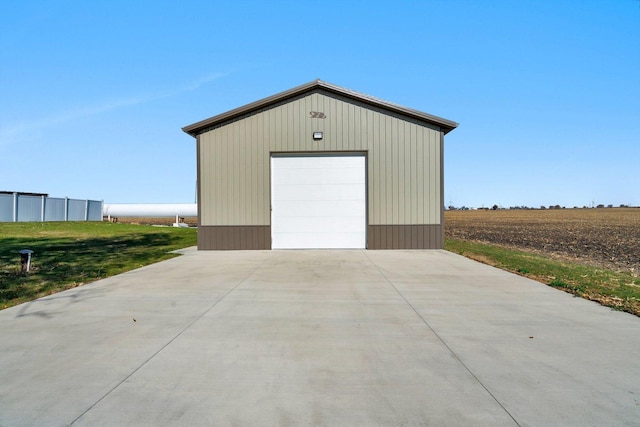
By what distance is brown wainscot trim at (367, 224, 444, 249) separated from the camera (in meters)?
13.6

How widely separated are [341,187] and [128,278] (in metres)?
7.82

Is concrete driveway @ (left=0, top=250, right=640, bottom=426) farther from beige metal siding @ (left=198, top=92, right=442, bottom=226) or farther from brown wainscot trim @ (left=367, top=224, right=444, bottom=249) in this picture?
beige metal siding @ (left=198, top=92, right=442, bottom=226)

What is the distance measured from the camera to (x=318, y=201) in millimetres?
13906

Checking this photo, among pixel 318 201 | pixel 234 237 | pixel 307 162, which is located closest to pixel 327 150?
pixel 307 162

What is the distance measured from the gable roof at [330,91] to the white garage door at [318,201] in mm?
1998

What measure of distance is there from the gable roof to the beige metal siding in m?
0.22

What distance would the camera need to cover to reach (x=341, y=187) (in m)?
13.8

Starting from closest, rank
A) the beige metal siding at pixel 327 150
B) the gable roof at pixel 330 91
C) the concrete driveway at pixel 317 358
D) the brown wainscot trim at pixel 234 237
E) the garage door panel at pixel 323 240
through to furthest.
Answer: the concrete driveway at pixel 317 358 < the gable roof at pixel 330 91 < the beige metal siding at pixel 327 150 < the brown wainscot trim at pixel 234 237 < the garage door panel at pixel 323 240

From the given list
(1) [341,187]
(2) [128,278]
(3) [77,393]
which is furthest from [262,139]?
(3) [77,393]

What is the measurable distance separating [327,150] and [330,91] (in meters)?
2.08

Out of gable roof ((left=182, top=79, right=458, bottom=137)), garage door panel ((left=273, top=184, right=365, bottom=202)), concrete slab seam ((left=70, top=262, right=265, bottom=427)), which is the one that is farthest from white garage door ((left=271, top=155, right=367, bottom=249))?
concrete slab seam ((left=70, top=262, right=265, bottom=427))

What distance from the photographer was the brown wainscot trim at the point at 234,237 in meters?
13.8

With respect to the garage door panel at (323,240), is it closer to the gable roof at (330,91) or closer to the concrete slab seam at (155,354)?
the gable roof at (330,91)

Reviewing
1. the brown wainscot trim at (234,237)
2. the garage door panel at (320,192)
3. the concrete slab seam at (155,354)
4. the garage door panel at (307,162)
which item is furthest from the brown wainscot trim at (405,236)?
the concrete slab seam at (155,354)
